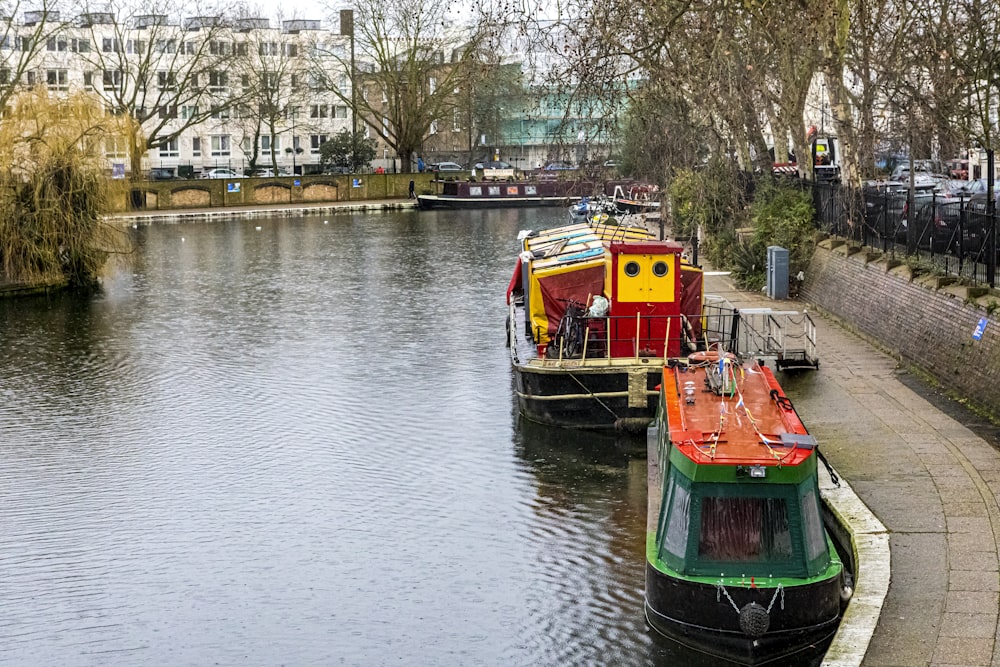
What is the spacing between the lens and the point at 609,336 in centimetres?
2297

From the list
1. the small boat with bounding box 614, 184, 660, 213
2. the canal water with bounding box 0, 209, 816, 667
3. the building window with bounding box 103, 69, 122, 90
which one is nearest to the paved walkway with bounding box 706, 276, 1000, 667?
the canal water with bounding box 0, 209, 816, 667

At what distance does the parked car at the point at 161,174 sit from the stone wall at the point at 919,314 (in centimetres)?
5898

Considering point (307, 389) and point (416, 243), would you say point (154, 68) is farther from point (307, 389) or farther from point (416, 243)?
point (307, 389)

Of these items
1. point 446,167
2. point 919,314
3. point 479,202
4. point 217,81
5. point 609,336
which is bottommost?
point 609,336

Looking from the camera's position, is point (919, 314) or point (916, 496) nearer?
point (916, 496)

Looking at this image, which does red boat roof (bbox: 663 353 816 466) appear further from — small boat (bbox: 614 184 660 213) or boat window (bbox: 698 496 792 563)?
small boat (bbox: 614 184 660 213)

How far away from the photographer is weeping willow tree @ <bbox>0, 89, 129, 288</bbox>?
40.6m

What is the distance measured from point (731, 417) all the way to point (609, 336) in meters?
8.32

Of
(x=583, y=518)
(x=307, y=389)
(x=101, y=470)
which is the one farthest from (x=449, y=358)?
(x=583, y=518)

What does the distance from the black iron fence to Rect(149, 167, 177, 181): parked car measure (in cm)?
5621

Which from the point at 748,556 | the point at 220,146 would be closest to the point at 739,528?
the point at 748,556

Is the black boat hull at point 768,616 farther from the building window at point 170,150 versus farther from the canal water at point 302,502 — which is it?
the building window at point 170,150

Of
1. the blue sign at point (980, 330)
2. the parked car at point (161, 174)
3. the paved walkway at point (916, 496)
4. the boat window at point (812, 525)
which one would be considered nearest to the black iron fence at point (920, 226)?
the blue sign at point (980, 330)

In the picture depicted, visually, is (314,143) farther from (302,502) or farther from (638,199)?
(302,502)
